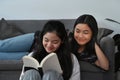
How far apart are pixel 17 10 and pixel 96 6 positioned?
835mm

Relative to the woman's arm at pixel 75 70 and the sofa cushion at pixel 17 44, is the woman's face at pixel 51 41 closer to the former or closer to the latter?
the woman's arm at pixel 75 70

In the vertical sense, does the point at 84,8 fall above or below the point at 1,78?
above

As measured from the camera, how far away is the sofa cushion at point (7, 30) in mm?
2478

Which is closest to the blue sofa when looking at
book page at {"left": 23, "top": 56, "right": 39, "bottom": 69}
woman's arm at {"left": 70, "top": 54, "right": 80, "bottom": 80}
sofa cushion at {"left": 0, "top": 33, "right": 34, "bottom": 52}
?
sofa cushion at {"left": 0, "top": 33, "right": 34, "bottom": 52}

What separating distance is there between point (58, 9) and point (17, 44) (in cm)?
76

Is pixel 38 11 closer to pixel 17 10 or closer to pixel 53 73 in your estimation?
pixel 17 10

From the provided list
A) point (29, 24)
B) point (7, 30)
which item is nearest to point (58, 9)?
point (29, 24)

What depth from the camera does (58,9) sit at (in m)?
2.70

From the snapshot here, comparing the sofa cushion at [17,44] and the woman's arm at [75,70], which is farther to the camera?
the sofa cushion at [17,44]

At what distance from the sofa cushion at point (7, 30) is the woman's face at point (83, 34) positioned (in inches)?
35.1

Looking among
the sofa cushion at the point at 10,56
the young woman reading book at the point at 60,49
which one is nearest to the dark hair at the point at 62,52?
the young woman reading book at the point at 60,49

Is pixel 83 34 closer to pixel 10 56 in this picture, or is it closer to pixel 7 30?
pixel 10 56

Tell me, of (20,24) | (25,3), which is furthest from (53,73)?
(25,3)

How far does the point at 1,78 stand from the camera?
5.99 ft
